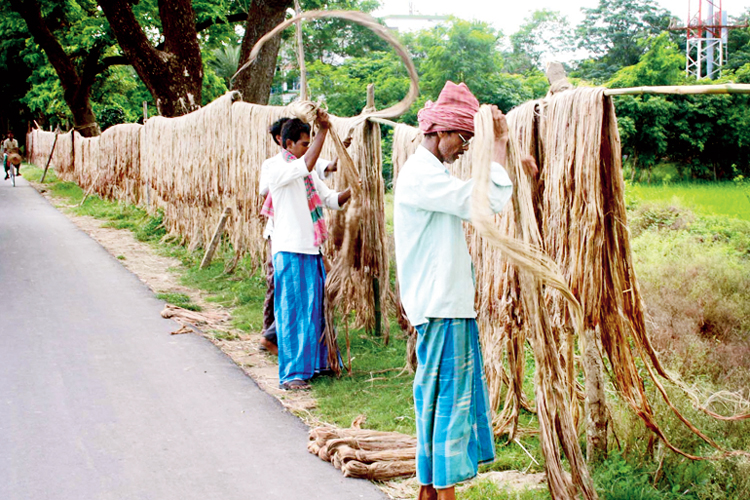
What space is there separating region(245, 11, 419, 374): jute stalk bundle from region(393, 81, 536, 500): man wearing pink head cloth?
1.83 meters

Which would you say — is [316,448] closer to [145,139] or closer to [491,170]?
[491,170]

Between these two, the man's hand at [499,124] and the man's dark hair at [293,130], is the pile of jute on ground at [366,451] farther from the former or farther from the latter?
the man's dark hair at [293,130]

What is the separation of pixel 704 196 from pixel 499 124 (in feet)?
30.7

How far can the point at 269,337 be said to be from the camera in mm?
6027

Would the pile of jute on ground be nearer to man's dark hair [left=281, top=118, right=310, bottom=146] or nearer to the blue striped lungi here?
the blue striped lungi

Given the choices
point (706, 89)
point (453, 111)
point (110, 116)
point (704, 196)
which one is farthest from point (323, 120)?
point (110, 116)

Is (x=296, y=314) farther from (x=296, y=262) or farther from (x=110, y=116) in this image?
(x=110, y=116)

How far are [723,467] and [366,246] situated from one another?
3374mm

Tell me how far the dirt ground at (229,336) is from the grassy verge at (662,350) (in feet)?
0.39

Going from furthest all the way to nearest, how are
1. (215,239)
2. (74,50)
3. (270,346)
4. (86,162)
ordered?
1. (74,50)
2. (86,162)
3. (215,239)
4. (270,346)

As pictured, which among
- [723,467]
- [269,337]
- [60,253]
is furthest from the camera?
[60,253]

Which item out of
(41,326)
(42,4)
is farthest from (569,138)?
(42,4)

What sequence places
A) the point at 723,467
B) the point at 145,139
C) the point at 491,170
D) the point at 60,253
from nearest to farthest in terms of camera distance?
the point at 491,170 < the point at 723,467 < the point at 60,253 < the point at 145,139

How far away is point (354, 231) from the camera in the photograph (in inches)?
226
